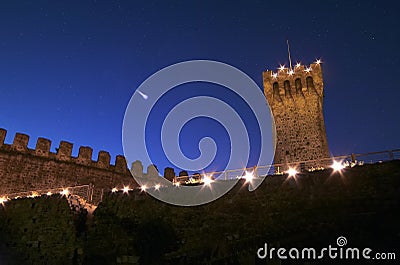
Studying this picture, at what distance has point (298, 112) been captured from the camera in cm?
1977

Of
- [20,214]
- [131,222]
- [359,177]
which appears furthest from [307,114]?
[20,214]

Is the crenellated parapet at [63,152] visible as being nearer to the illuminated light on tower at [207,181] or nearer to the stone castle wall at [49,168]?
the stone castle wall at [49,168]

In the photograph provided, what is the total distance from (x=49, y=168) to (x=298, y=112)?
15391mm

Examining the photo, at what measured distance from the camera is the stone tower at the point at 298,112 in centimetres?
1848

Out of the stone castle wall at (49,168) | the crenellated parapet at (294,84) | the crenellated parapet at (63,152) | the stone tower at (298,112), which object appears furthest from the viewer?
the crenellated parapet at (294,84)

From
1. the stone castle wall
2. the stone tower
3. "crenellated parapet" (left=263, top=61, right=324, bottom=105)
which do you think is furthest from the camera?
"crenellated parapet" (left=263, top=61, right=324, bottom=105)

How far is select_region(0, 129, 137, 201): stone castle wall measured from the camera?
1705cm

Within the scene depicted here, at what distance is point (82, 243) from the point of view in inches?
456

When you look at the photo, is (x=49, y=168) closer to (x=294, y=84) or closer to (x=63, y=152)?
(x=63, y=152)

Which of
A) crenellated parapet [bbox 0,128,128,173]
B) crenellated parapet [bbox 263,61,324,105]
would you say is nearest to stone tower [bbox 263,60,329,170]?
crenellated parapet [bbox 263,61,324,105]

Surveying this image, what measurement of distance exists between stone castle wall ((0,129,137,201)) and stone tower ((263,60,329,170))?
421 inches

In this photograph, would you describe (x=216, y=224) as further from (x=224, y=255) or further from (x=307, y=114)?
(x=307, y=114)

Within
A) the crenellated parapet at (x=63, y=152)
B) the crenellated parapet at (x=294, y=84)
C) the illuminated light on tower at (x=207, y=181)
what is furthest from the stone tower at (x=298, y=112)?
the crenellated parapet at (x=63, y=152)

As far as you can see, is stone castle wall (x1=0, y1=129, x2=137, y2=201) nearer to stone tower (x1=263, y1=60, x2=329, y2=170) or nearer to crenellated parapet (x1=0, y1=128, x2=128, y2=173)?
crenellated parapet (x1=0, y1=128, x2=128, y2=173)
